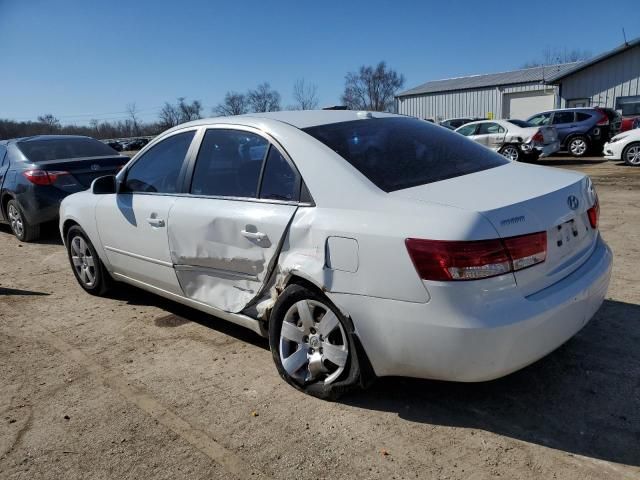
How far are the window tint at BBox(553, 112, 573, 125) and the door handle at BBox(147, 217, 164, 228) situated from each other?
17951 millimetres

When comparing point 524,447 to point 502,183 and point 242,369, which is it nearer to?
point 502,183

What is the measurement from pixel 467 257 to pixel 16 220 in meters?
7.87

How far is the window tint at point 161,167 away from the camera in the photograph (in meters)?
4.06

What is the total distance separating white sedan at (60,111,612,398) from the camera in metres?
2.47

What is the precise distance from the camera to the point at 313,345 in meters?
3.11

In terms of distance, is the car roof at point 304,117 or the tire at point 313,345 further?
the car roof at point 304,117

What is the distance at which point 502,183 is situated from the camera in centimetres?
294

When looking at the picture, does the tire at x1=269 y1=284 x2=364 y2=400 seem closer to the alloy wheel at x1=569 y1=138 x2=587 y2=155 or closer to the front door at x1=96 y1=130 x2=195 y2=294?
the front door at x1=96 y1=130 x2=195 y2=294

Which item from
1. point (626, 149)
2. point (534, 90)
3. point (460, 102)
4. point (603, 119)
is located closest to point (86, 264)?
point (626, 149)

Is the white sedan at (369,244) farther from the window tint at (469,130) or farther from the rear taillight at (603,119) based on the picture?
the rear taillight at (603,119)

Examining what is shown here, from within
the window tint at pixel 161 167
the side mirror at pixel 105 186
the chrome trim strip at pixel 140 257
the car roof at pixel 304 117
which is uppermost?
the car roof at pixel 304 117

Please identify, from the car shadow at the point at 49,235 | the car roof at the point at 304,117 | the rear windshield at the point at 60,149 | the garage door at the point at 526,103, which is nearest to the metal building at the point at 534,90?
the garage door at the point at 526,103

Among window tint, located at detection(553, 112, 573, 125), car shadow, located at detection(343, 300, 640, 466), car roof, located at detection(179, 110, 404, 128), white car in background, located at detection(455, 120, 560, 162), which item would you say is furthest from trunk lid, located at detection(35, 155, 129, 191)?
window tint, located at detection(553, 112, 573, 125)

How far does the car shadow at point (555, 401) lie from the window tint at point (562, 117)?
17.2m
